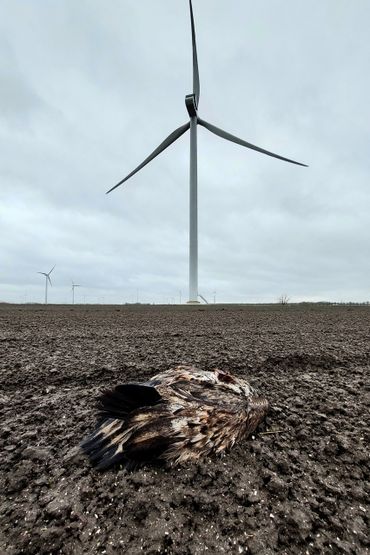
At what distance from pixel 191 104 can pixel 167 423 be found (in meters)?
47.5

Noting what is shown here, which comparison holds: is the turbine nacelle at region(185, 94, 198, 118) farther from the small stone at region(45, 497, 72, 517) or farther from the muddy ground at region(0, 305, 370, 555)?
the small stone at region(45, 497, 72, 517)

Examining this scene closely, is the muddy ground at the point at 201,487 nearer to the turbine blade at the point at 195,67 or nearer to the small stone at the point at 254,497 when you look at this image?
the small stone at the point at 254,497

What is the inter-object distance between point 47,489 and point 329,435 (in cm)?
237

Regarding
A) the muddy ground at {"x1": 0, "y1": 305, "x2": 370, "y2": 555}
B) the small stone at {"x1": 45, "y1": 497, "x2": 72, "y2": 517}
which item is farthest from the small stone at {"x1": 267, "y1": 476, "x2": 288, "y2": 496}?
the small stone at {"x1": 45, "y1": 497, "x2": 72, "y2": 517}

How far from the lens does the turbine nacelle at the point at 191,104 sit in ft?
142

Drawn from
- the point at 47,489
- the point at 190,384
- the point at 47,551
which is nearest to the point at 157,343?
the point at 190,384

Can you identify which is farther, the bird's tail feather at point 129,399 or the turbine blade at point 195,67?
the turbine blade at point 195,67

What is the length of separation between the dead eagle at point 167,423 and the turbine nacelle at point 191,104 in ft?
153

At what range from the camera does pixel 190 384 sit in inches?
115

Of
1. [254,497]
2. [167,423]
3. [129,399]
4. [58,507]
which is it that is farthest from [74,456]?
[254,497]

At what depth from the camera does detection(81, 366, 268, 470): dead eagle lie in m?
2.45

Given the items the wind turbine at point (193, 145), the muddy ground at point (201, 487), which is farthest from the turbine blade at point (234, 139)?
the muddy ground at point (201, 487)

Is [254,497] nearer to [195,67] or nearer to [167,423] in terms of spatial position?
[167,423]

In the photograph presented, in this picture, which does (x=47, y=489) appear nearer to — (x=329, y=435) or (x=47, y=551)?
(x=47, y=551)
